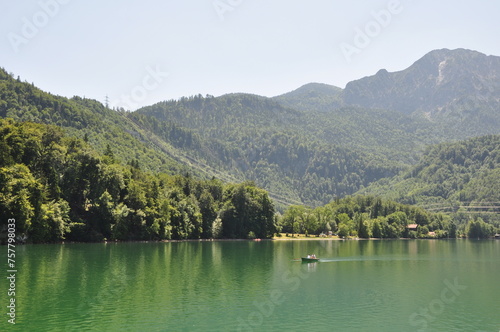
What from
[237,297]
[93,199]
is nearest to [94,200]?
[93,199]

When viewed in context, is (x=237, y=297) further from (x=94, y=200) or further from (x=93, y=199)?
(x=93, y=199)

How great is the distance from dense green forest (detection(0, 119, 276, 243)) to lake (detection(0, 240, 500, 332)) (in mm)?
22422

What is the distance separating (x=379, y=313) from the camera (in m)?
47.3

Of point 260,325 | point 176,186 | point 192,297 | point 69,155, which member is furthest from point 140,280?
point 176,186

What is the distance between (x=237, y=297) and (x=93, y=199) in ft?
281

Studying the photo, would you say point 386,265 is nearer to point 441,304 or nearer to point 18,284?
point 441,304

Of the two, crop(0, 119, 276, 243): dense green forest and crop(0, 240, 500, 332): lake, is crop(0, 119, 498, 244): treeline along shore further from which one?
crop(0, 240, 500, 332): lake

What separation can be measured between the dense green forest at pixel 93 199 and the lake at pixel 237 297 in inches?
883

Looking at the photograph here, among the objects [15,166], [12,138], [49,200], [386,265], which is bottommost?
[386,265]

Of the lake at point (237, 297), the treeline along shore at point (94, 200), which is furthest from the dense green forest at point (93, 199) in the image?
the lake at point (237, 297)

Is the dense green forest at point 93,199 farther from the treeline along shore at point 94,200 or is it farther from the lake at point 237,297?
the lake at point 237,297

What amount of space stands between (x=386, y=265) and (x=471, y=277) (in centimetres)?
1952

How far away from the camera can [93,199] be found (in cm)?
12694

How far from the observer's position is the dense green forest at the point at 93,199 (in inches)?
4016
